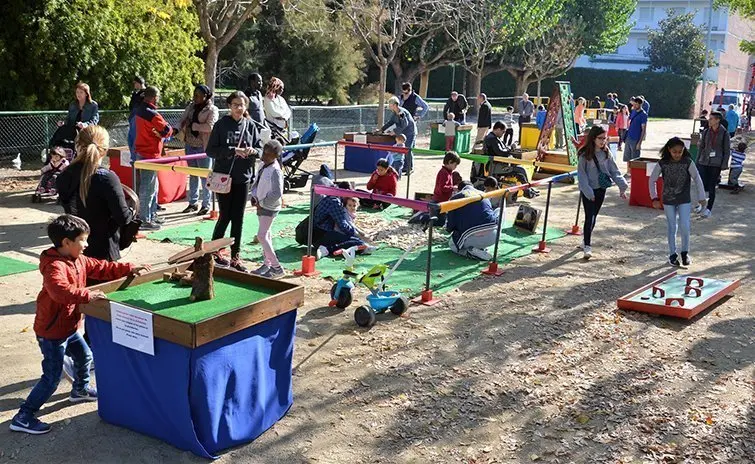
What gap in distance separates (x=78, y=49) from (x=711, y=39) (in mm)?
77506

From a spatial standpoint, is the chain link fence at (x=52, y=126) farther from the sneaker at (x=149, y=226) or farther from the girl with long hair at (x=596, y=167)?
the girl with long hair at (x=596, y=167)

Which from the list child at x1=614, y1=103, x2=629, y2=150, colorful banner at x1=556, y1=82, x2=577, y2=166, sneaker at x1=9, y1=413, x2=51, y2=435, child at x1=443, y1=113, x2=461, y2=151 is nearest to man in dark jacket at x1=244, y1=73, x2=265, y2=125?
colorful banner at x1=556, y1=82, x2=577, y2=166

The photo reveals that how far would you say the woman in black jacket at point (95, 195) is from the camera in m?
5.95

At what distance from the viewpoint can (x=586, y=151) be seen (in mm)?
10203

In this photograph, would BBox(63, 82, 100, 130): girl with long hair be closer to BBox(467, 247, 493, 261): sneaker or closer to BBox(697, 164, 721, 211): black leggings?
BBox(467, 247, 493, 261): sneaker

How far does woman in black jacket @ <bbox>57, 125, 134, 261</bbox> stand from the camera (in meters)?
5.95

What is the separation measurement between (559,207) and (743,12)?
2598 centimetres

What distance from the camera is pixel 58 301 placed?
4.77 metres

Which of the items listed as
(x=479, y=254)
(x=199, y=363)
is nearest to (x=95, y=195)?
(x=199, y=363)

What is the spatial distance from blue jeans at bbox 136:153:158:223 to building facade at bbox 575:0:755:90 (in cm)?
6993

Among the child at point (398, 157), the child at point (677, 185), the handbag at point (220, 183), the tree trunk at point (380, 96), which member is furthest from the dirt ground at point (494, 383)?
the tree trunk at point (380, 96)

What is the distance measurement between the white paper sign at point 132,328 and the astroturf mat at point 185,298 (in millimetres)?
117

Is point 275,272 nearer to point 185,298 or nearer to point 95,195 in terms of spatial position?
point 95,195

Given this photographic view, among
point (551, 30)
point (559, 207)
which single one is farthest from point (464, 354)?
point (551, 30)
